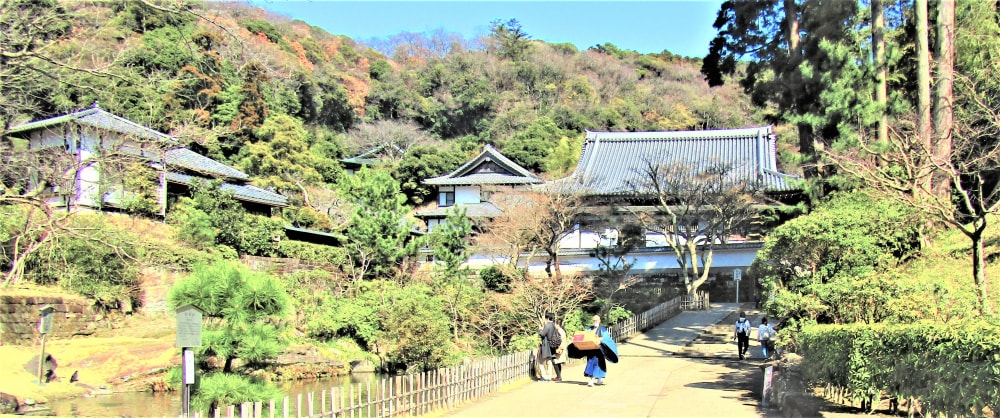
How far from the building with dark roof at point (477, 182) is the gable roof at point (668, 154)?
355 cm

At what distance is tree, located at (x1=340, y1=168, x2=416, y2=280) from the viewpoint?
23938mm

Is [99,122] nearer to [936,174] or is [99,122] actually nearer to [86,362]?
[86,362]

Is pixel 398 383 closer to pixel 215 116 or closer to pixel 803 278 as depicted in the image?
pixel 803 278

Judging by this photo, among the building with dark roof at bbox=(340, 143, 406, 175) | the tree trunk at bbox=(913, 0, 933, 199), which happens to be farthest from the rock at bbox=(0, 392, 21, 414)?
the building with dark roof at bbox=(340, 143, 406, 175)

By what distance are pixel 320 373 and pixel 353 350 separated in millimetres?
1686

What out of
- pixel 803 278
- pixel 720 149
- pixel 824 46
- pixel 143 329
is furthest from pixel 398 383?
pixel 720 149

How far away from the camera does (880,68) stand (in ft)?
45.6

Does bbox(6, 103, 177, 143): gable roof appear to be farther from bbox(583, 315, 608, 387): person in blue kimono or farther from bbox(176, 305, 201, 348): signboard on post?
bbox(176, 305, 201, 348): signboard on post

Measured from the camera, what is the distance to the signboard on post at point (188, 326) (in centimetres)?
757

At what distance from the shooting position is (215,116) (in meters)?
37.5

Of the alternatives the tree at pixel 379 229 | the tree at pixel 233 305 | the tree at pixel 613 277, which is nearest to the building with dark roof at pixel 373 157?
the tree at pixel 613 277

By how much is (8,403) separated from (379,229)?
12151 mm

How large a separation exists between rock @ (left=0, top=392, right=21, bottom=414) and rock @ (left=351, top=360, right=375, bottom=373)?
9.09 meters

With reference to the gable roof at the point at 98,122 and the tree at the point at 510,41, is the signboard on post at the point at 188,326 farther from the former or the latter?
the tree at the point at 510,41
